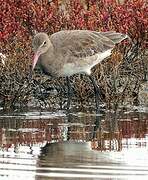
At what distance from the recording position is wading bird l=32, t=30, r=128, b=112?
1362 centimetres

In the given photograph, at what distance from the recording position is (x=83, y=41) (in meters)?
14.2

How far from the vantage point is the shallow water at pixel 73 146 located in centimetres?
900

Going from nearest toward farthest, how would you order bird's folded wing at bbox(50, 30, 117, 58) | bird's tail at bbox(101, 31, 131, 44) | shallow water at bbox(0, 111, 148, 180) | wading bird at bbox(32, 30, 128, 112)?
shallow water at bbox(0, 111, 148, 180)
wading bird at bbox(32, 30, 128, 112)
bird's folded wing at bbox(50, 30, 117, 58)
bird's tail at bbox(101, 31, 131, 44)

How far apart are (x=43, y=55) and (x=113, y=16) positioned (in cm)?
235

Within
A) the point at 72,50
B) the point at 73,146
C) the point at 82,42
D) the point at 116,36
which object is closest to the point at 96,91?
the point at 72,50

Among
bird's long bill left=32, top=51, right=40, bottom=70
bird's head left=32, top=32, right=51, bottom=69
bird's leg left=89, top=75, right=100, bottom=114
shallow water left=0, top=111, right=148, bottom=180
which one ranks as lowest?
shallow water left=0, top=111, right=148, bottom=180

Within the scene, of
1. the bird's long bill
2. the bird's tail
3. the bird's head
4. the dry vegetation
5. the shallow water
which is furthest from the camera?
the bird's tail

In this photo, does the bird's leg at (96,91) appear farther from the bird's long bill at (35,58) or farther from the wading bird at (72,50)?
the bird's long bill at (35,58)

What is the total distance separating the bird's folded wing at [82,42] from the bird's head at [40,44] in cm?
31

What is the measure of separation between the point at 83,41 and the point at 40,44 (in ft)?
3.45

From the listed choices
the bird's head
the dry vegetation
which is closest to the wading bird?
the bird's head

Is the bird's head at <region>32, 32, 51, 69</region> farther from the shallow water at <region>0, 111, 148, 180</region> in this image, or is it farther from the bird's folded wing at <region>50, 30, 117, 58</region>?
the shallow water at <region>0, 111, 148, 180</region>

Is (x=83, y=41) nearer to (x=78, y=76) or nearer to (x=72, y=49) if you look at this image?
(x=72, y=49)

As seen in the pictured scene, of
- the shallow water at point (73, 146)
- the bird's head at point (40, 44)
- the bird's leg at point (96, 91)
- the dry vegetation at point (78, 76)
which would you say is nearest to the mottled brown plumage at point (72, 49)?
the bird's head at point (40, 44)
